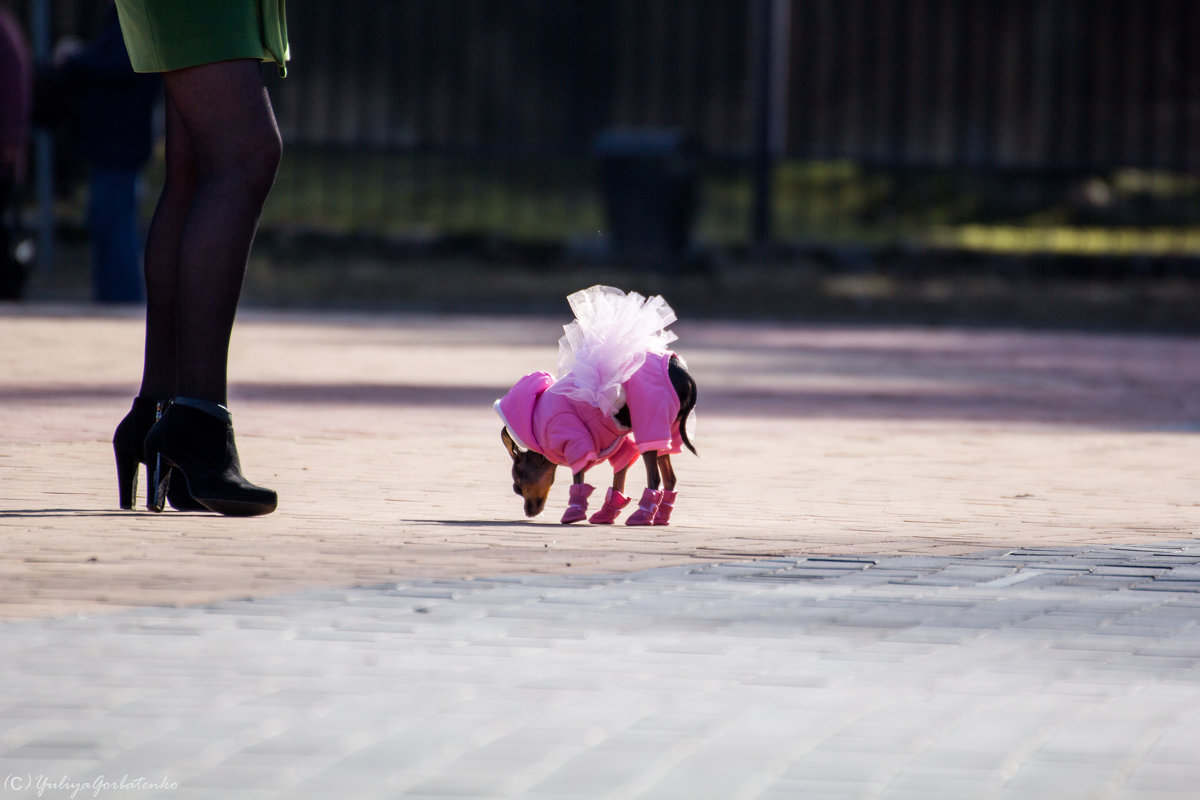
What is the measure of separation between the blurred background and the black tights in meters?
11.6

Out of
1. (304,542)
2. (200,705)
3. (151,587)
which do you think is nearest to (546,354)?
(304,542)

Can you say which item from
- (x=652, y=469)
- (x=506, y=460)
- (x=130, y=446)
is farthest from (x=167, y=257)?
(x=506, y=460)

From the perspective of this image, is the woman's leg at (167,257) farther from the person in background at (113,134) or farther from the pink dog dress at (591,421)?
the person in background at (113,134)

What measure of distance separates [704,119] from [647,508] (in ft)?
40.4

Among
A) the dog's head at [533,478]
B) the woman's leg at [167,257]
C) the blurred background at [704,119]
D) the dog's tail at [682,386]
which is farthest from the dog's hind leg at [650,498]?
the blurred background at [704,119]

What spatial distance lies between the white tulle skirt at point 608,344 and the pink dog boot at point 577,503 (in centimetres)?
20

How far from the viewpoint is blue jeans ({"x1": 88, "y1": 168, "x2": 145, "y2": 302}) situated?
11.8 m

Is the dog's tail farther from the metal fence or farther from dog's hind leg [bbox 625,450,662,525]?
the metal fence

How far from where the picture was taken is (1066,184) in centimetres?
1767

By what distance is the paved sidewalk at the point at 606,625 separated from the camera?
97.0 inches

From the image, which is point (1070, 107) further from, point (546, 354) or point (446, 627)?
point (446, 627)

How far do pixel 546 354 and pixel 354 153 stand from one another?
24.3 feet

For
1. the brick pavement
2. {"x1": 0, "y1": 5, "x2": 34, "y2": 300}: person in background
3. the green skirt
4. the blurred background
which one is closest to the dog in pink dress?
the brick pavement

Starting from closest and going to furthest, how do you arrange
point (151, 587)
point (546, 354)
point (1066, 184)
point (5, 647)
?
point (5, 647), point (151, 587), point (546, 354), point (1066, 184)
